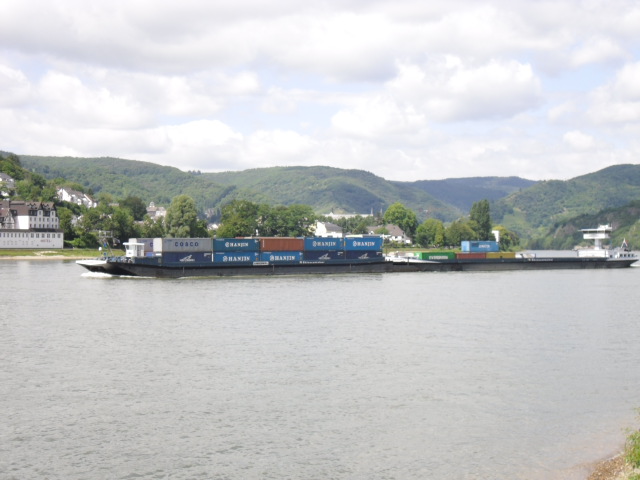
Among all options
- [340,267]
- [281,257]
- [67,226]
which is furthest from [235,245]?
[67,226]

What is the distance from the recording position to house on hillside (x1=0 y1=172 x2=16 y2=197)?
175288 millimetres

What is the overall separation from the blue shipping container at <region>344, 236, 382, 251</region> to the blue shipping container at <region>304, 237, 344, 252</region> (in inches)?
41.0

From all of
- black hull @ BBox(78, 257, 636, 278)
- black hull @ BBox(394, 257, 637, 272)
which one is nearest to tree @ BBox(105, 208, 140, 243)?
black hull @ BBox(78, 257, 636, 278)

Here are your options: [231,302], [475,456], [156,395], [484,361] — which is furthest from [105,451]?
[231,302]

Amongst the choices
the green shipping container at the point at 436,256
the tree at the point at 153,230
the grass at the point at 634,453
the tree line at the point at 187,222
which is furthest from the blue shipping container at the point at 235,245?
the grass at the point at 634,453

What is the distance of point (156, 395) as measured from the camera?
92.4 ft

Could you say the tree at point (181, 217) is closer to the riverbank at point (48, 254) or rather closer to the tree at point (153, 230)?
the tree at point (153, 230)

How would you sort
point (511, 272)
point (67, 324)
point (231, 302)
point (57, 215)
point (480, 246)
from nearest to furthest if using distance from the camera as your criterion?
point (67, 324)
point (231, 302)
point (511, 272)
point (480, 246)
point (57, 215)

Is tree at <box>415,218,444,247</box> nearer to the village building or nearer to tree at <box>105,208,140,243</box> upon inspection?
tree at <box>105,208,140,243</box>

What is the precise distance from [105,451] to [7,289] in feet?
168

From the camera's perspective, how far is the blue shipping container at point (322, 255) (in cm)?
9506

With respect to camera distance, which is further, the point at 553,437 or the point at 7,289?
the point at 7,289

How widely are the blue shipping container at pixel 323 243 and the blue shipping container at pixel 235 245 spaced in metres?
7.19

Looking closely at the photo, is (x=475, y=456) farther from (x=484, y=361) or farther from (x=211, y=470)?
(x=484, y=361)
